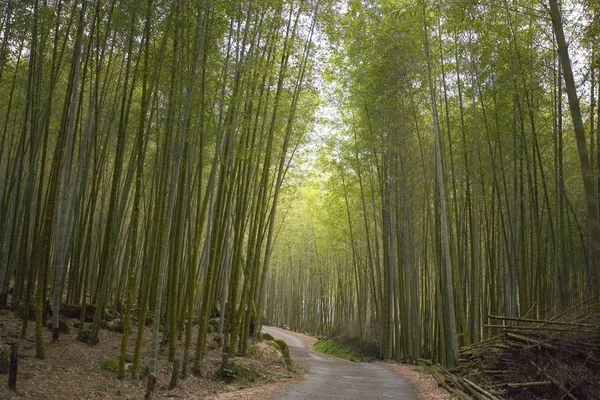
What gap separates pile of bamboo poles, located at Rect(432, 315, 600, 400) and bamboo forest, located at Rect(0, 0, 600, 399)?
0.08ft

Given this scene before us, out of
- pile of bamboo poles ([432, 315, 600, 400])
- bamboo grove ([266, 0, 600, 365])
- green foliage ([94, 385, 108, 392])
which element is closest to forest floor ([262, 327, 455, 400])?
pile of bamboo poles ([432, 315, 600, 400])

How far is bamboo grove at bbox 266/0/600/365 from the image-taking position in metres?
6.53

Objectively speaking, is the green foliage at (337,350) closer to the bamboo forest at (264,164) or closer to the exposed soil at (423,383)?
the bamboo forest at (264,164)

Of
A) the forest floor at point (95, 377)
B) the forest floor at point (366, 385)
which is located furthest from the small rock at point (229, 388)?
the forest floor at point (366, 385)

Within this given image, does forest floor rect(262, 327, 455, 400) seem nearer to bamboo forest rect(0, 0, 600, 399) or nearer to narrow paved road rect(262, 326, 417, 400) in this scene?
narrow paved road rect(262, 326, 417, 400)

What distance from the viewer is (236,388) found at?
6039 mm

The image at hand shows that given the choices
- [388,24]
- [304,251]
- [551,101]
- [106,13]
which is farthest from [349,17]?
[304,251]

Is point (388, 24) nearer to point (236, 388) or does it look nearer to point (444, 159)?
point (444, 159)

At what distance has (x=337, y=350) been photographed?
42.9 feet

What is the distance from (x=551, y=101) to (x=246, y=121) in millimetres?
4670

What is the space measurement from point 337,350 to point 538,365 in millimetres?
8374

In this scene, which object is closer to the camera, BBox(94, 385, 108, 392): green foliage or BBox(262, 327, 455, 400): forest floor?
BBox(94, 385, 108, 392): green foliage

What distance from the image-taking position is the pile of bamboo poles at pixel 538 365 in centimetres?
483

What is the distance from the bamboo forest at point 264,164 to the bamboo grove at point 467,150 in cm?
6
